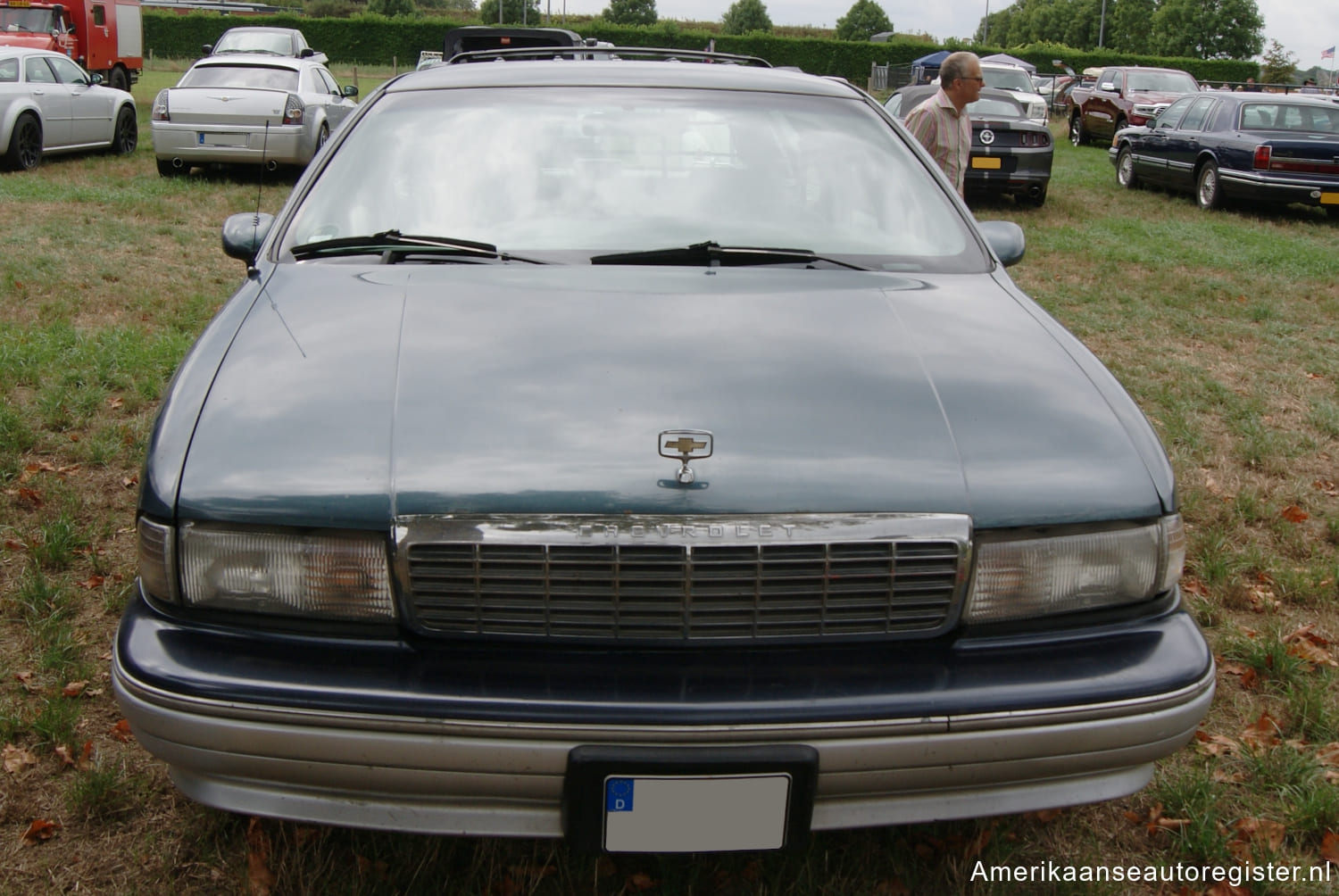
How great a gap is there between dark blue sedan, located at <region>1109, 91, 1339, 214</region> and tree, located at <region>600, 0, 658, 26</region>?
7054 centimetres

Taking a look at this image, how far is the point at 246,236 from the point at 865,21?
82.5 m

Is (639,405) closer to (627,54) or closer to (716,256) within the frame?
(716,256)

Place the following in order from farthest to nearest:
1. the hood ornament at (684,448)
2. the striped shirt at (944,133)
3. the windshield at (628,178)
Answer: the striped shirt at (944,133) < the windshield at (628,178) < the hood ornament at (684,448)

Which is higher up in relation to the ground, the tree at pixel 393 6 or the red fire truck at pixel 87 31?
the tree at pixel 393 6

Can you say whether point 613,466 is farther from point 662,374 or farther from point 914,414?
point 914,414

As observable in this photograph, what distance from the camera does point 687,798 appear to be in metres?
1.77

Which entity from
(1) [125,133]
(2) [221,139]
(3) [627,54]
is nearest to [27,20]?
(1) [125,133]

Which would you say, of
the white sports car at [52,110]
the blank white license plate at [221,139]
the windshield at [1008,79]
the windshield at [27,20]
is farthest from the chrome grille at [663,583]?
the windshield at [27,20]

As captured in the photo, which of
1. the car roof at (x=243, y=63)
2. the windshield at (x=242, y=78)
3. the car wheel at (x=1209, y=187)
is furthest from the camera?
the car wheel at (x=1209, y=187)

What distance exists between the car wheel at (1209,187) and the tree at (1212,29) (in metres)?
61.4

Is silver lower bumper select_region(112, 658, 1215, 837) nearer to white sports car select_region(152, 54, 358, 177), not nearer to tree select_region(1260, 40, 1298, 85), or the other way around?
white sports car select_region(152, 54, 358, 177)

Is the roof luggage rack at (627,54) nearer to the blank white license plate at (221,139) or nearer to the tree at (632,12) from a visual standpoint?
the blank white license plate at (221,139)

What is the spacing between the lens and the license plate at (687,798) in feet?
5.72

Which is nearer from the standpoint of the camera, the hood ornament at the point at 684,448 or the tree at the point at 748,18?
the hood ornament at the point at 684,448
